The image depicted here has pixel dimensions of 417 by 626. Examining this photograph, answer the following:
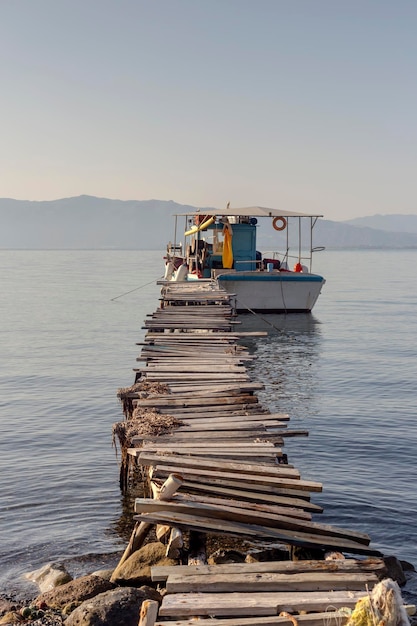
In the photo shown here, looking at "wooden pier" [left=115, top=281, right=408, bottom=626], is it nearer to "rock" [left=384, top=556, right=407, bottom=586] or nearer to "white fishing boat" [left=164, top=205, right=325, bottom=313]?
"rock" [left=384, top=556, right=407, bottom=586]

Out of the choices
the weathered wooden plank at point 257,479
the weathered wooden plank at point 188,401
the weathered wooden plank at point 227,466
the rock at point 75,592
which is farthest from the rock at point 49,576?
the weathered wooden plank at point 188,401

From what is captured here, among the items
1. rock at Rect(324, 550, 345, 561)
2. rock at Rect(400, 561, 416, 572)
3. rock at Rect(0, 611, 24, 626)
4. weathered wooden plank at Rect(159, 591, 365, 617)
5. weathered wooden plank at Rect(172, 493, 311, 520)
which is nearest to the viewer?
weathered wooden plank at Rect(159, 591, 365, 617)

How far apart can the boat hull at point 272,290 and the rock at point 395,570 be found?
27.2 meters

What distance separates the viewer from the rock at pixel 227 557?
27.8ft

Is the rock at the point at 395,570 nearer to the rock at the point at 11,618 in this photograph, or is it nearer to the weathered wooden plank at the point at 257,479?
the weathered wooden plank at the point at 257,479

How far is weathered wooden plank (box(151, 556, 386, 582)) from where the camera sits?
691cm

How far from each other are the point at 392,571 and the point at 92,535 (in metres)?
4.53

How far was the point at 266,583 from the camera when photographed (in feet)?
22.1

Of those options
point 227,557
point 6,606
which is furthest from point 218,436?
point 6,606

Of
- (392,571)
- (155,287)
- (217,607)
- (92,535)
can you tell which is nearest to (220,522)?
(217,607)

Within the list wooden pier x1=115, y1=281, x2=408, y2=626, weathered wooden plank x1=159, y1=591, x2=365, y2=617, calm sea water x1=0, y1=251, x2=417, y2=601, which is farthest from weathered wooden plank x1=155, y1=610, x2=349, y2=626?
calm sea water x1=0, y1=251, x2=417, y2=601

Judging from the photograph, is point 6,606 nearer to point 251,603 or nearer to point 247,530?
point 247,530

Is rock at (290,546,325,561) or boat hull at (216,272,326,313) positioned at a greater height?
boat hull at (216,272,326,313)

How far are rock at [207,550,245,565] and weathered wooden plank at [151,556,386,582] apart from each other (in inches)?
56.6
